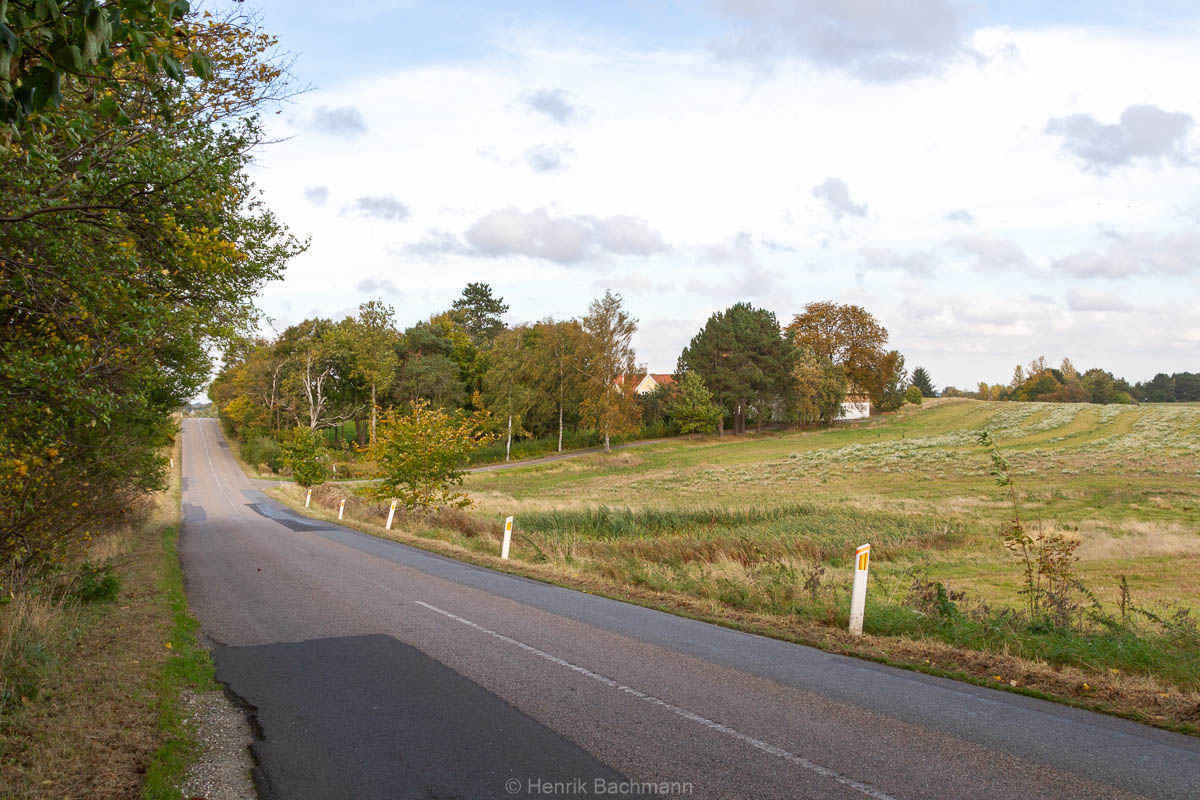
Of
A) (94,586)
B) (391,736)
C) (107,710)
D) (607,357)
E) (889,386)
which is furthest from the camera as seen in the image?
(889,386)

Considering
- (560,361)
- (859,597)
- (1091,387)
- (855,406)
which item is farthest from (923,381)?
(859,597)

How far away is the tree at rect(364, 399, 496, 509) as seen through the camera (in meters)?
A: 24.6

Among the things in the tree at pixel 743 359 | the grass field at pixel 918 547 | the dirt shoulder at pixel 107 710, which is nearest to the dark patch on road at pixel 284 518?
the grass field at pixel 918 547

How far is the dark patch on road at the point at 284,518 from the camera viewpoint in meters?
26.5

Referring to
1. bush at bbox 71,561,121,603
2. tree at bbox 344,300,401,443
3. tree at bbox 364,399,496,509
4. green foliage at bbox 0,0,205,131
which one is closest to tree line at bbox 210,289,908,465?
tree at bbox 344,300,401,443

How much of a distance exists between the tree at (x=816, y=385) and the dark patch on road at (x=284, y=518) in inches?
2010

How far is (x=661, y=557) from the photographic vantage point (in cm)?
1677

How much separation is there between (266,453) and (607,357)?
105 feet

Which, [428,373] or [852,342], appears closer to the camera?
[428,373]

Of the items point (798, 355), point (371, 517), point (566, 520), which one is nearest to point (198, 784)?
point (566, 520)

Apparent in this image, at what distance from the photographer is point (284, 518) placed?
1238 inches

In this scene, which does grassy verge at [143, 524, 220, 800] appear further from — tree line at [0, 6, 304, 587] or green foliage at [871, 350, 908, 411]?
green foliage at [871, 350, 908, 411]

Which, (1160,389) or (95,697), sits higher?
(1160,389)

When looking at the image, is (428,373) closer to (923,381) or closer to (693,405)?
(693,405)
